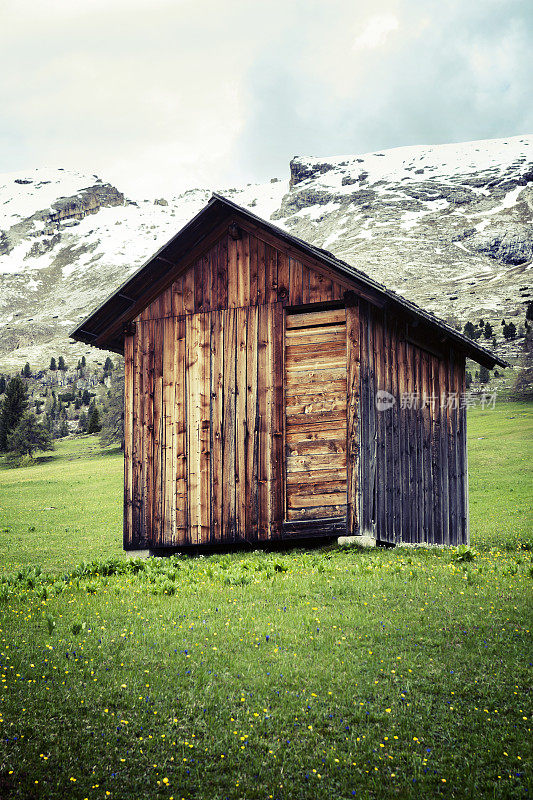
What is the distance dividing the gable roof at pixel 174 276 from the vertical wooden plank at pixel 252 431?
2157 millimetres

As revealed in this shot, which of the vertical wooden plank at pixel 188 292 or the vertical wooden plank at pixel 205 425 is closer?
the vertical wooden plank at pixel 205 425

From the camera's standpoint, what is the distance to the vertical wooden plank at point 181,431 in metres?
15.7

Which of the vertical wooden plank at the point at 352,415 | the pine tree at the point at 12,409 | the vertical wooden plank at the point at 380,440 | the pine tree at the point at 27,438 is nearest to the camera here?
the vertical wooden plank at the point at 352,415

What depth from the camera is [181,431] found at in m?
15.9

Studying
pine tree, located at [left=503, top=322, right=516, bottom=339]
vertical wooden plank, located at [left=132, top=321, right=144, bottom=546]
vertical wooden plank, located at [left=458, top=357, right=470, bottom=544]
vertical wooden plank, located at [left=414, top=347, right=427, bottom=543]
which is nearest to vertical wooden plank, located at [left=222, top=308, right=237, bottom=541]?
vertical wooden plank, located at [left=132, top=321, right=144, bottom=546]

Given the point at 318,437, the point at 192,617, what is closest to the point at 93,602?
the point at 192,617

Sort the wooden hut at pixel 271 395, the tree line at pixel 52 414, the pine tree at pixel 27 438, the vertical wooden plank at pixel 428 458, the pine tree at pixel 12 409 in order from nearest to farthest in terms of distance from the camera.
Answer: the wooden hut at pixel 271 395, the vertical wooden plank at pixel 428 458, the tree line at pixel 52 414, the pine tree at pixel 27 438, the pine tree at pixel 12 409

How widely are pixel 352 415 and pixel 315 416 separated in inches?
35.9

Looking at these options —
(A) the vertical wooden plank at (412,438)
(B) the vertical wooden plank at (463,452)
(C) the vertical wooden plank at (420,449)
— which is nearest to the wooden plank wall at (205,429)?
(A) the vertical wooden plank at (412,438)

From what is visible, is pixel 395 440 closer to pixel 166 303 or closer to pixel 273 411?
pixel 273 411

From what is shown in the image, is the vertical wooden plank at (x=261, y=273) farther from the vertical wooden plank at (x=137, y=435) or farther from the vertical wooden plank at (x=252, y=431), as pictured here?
the vertical wooden plank at (x=137, y=435)

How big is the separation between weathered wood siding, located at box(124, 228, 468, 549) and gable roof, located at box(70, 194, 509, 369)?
0.34m

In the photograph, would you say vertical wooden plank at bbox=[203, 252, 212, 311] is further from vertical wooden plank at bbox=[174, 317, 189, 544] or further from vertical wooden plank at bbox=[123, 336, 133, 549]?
vertical wooden plank at bbox=[123, 336, 133, 549]

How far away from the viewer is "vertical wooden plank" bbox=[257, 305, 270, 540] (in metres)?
14.8
